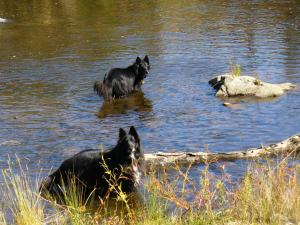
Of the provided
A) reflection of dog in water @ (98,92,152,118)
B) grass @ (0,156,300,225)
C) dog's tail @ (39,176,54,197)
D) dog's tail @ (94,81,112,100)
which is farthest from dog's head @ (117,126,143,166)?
dog's tail @ (94,81,112,100)

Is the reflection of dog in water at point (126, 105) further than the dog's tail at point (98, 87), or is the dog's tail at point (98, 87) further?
the dog's tail at point (98, 87)

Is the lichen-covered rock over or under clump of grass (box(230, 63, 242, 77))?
under

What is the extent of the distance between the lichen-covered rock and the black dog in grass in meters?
5.21

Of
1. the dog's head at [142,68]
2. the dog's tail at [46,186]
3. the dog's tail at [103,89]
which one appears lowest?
the dog's tail at [46,186]

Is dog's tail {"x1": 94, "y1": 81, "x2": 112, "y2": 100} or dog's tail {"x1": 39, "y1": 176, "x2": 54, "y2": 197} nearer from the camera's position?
dog's tail {"x1": 39, "y1": 176, "x2": 54, "y2": 197}

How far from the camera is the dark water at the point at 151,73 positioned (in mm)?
10031

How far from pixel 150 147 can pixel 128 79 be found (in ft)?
12.6

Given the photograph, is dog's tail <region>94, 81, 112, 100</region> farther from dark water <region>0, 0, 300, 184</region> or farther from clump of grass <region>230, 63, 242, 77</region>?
clump of grass <region>230, 63, 242, 77</region>

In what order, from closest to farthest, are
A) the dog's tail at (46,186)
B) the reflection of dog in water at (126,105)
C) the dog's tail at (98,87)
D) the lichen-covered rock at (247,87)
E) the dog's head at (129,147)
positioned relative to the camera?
the dog's head at (129,147)
the dog's tail at (46,186)
the reflection of dog in water at (126,105)
the lichen-covered rock at (247,87)
the dog's tail at (98,87)

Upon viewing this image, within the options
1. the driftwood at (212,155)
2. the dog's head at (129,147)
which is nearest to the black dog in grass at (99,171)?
the dog's head at (129,147)

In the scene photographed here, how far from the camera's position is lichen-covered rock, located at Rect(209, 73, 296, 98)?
40.4 ft

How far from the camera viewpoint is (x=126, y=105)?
41.2 feet

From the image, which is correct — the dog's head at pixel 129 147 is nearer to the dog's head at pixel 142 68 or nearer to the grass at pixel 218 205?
the grass at pixel 218 205

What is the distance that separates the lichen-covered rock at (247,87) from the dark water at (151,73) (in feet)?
1.00
